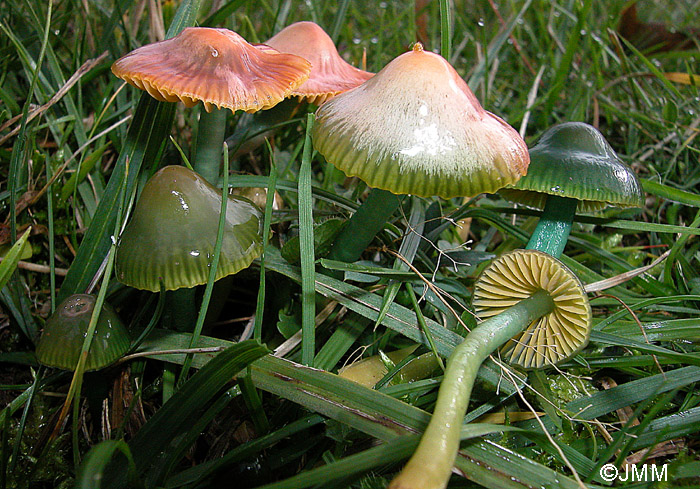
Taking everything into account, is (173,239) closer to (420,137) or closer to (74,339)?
(74,339)

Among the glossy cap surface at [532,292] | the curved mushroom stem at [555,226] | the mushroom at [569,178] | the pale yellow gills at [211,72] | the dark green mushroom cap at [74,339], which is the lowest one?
the dark green mushroom cap at [74,339]

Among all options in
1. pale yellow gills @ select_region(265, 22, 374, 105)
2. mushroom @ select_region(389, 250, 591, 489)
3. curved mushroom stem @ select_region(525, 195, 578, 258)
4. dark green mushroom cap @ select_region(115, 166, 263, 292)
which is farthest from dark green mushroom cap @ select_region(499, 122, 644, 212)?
dark green mushroom cap @ select_region(115, 166, 263, 292)

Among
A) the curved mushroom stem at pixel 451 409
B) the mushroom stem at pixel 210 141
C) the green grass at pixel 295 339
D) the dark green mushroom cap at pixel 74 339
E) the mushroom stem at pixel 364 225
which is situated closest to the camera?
the curved mushroom stem at pixel 451 409

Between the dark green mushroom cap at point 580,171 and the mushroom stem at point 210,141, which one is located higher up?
the dark green mushroom cap at point 580,171

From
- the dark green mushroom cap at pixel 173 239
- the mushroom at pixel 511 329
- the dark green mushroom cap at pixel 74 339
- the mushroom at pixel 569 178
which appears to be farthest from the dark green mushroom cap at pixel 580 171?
the dark green mushroom cap at pixel 74 339

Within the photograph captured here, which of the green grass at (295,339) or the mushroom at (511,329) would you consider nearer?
the mushroom at (511,329)

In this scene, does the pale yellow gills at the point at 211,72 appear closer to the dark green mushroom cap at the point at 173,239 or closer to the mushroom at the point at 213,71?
the mushroom at the point at 213,71

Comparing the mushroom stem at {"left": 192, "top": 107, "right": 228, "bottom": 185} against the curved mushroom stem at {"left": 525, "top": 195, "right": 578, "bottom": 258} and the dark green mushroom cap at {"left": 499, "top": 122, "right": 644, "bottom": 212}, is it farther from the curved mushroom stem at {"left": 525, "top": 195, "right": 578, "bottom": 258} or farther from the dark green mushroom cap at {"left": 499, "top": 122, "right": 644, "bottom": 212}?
the curved mushroom stem at {"left": 525, "top": 195, "right": 578, "bottom": 258}
